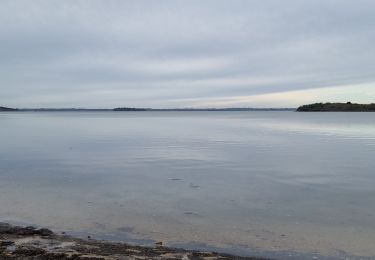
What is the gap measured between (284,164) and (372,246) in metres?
12.3

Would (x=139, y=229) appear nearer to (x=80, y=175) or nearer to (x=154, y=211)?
(x=154, y=211)

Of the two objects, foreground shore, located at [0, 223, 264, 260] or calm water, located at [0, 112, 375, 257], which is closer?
foreground shore, located at [0, 223, 264, 260]

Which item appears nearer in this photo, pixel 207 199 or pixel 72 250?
pixel 72 250

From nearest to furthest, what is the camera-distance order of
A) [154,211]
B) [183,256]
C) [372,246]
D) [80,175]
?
[183,256] → [372,246] → [154,211] → [80,175]

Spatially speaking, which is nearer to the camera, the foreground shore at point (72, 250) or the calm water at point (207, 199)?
the foreground shore at point (72, 250)

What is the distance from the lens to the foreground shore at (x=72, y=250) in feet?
26.5

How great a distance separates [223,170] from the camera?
65.8 ft

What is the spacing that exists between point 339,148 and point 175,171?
47.5ft

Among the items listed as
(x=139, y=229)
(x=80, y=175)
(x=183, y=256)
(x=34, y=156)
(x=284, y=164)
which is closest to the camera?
(x=183, y=256)

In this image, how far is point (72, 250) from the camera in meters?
8.53

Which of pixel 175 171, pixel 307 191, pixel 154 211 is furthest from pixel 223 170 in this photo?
pixel 154 211

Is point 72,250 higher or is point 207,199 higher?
point 72,250

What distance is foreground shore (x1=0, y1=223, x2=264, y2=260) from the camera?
26.5 feet

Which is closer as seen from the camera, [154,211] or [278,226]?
[278,226]
